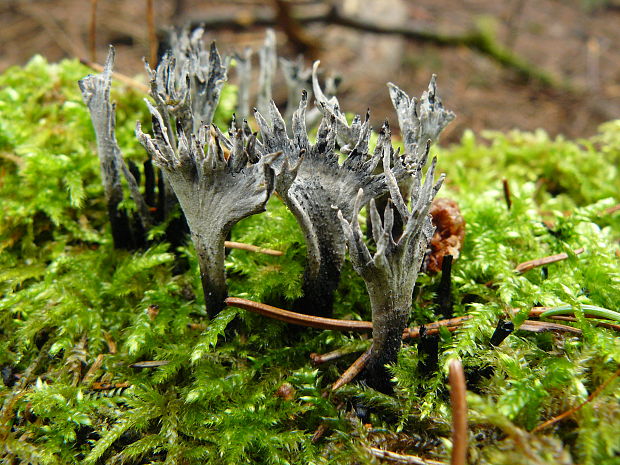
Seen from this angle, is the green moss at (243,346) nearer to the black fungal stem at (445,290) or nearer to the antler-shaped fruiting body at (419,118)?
the black fungal stem at (445,290)

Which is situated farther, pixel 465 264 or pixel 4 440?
pixel 465 264

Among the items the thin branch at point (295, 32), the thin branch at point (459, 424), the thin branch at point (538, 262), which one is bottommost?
the thin branch at point (459, 424)

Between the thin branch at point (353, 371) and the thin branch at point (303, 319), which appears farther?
the thin branch at point (303, 319)

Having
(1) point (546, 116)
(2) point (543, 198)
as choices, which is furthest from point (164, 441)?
(1) point (546, 116)

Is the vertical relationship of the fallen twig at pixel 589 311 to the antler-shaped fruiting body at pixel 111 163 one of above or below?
below

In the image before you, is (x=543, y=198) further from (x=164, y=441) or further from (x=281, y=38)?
(x=281, y=38)

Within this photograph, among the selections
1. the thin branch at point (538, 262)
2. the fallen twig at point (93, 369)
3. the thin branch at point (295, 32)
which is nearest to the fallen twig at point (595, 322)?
the thin branch at point (538, 262)
